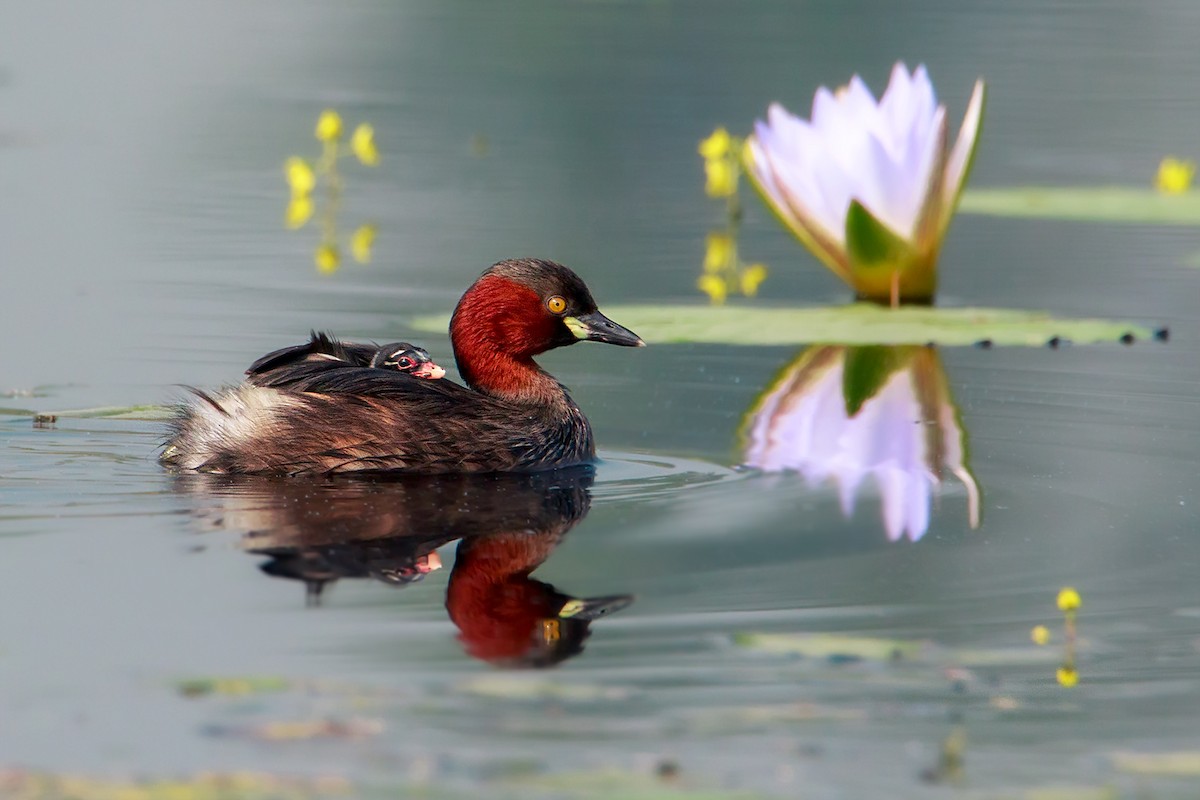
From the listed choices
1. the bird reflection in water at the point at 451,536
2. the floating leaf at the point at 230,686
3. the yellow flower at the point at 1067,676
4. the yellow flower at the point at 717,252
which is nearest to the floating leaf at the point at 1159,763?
the yellow flower at the point at 1067,676

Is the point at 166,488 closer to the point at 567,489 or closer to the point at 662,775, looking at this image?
the point at 567,489

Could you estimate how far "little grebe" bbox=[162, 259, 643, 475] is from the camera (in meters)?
6.71

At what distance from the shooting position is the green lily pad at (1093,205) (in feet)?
38.9

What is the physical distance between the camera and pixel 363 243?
1143 cm

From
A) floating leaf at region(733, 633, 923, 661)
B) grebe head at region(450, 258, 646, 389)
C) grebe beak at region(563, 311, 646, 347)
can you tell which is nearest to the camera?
floating leaf at region(733, 633, 923, 661)

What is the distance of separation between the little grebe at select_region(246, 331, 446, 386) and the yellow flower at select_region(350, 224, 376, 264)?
3610 millimetres

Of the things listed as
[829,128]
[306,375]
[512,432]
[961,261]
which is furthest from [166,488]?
[961,261]

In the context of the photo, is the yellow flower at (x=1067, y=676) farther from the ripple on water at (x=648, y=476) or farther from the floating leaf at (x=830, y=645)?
the ripple on water at (x=648, y=476)

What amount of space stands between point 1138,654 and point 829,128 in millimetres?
5407

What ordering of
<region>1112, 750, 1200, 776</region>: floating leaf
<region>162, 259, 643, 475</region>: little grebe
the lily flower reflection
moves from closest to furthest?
<region>1112, 750, 1200, 776</region>: floating leaf < the lily flower reflection < <region>162, 259, 643, 475</region>: little grebe

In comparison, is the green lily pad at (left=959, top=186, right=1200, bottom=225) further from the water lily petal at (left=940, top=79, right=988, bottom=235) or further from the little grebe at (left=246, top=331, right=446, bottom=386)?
the little grebe at (left=246, top=331, right=446, bottom=386)

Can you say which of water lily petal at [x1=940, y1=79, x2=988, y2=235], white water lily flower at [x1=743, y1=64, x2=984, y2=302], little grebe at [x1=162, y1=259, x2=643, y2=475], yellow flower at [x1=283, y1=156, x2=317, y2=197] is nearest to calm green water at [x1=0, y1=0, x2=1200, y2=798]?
little grebe at [x1=162, y1=259, x2=643, y2=475]

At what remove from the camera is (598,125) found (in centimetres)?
1672

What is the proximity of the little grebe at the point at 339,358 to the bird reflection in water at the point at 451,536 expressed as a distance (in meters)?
0.46
